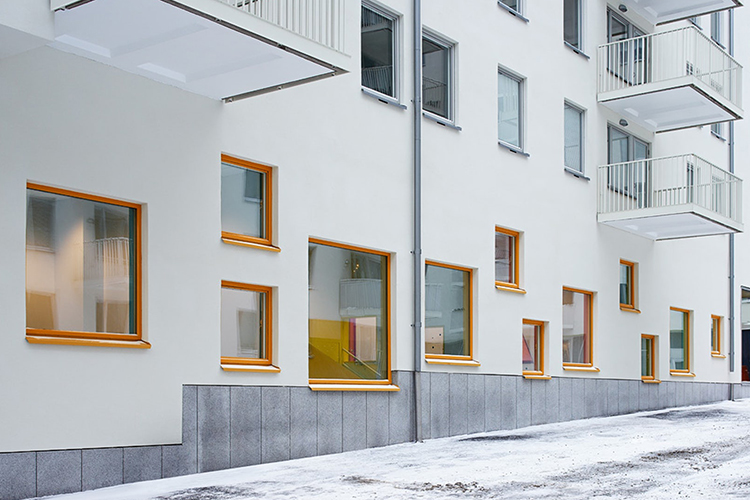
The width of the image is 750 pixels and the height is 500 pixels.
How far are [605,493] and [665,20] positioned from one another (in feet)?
54.2

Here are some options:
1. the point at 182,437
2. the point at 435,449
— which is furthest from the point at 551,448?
the point at 182,437

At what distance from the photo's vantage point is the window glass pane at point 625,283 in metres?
20.6

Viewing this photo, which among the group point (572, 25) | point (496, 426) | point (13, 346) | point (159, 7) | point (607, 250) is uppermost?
point (572, 25)

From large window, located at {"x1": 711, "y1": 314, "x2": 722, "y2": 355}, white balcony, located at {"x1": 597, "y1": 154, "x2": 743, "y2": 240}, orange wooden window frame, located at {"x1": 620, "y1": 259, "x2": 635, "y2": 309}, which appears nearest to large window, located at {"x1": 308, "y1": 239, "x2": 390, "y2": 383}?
white balcony, located at {"x1": 597, "y1": 154, "x2": 743, "y2": 240}

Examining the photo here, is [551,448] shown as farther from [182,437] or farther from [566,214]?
[566,214]

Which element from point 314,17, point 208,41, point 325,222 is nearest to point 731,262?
point 325,222

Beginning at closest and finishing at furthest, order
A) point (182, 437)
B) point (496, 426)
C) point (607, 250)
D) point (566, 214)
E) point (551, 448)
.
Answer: point (182, 437) < point (551, 448) < point (496, 426) < point (566, 214) < point (607, 250)

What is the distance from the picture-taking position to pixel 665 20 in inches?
874

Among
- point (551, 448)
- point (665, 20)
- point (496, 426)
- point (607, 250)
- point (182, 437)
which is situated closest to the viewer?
point (182, 437)

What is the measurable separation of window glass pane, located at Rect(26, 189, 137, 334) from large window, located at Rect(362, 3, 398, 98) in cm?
477

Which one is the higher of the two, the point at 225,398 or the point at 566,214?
the point at 566,214

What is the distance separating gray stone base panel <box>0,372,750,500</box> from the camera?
8.83m

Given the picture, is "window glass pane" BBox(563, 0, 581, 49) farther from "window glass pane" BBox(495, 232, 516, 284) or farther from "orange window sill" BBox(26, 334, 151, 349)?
"orange window sill" BBox(26, 334, 151, 349)

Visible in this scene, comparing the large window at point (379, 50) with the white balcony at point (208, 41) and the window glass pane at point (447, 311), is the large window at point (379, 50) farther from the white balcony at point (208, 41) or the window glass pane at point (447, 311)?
the window glass pane at point (447, 311)
